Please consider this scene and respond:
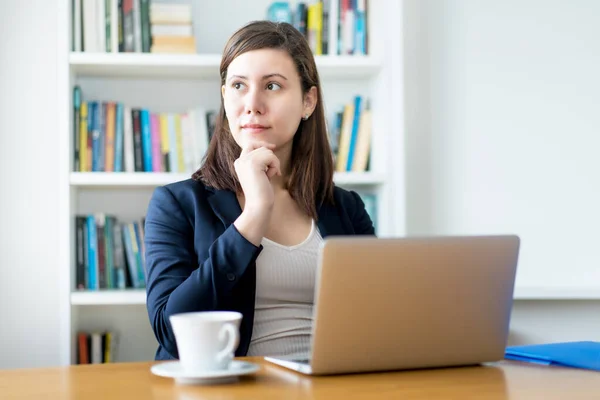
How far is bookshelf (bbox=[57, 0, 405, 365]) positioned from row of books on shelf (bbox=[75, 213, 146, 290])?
0.13 feet

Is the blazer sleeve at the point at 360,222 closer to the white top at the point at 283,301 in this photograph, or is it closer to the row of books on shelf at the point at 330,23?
the white top at the point at 283,301

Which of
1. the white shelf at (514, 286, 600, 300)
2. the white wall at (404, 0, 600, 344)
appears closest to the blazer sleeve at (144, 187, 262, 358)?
the white wall at (404, 0, 600, 344)

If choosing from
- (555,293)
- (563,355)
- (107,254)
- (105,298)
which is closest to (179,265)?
(563,355)

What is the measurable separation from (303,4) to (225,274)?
1560 mm

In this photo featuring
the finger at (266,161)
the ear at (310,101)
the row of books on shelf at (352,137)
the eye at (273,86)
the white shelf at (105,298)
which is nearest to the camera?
the finger at (266,161)

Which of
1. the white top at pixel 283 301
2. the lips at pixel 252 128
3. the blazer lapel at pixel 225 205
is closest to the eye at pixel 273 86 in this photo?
the lips at pixel 252 128

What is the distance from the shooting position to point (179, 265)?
64.6 inches

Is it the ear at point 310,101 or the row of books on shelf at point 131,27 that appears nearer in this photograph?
the ear at point 310,101

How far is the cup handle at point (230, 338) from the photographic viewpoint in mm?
991

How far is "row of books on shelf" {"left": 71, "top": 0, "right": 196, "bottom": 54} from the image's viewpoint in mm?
2637

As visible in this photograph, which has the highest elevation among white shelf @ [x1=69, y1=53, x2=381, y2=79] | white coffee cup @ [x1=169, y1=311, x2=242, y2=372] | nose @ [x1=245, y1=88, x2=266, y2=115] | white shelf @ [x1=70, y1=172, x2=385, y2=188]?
white shelf @ [x1=69, y1=53, x2=381, y2=79]

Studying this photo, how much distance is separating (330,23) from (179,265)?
1.41 metres

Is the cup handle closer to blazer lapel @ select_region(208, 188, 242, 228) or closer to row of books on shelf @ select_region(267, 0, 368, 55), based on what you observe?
blazer lapel @ select_region(208, 188, 242, 228)

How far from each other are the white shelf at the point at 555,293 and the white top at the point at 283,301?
48.2 inches
